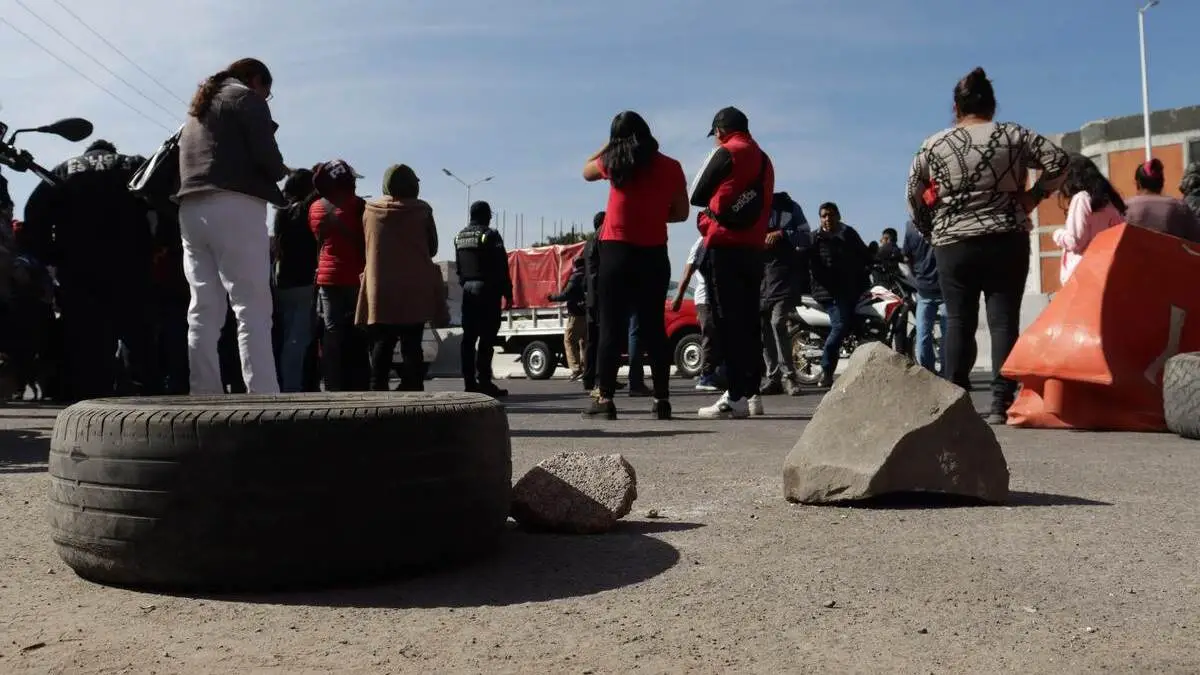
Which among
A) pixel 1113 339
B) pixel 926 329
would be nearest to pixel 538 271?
pixel 926 329

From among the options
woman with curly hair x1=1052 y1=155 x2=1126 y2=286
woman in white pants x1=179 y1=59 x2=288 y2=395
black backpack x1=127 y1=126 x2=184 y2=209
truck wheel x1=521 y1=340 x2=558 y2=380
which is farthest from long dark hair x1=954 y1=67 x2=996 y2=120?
truck wheel x1=521 y1=340 x2=558 y2=380

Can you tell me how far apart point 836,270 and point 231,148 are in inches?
308

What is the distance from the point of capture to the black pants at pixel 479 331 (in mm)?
10797

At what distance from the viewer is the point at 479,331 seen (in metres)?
10.9

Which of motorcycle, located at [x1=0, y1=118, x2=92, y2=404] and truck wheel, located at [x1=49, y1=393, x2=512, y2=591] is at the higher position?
motorcycle, located at [x1=0, y1=118, x2=92, y2=404]

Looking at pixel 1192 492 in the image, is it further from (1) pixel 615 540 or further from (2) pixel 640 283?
(2) pixel 640 283

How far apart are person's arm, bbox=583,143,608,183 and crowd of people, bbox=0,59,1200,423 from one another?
2 centimetres

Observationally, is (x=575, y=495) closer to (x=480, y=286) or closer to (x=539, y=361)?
(x=480, y=286)

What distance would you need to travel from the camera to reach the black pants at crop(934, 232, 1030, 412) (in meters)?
6.66

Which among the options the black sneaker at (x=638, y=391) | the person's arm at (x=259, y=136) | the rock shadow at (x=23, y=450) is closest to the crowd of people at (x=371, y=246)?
the person's arm at (x=259, y=136)

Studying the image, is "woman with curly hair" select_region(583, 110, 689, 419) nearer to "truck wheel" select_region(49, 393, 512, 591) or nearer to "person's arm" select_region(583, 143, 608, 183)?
"person's arm" select_region(583, 143, 608, 183)

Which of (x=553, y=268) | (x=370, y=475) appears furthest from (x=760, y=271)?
(x=553, y=268)

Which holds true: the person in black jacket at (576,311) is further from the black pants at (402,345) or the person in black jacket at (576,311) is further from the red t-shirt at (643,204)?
the red t-shirt at (643,204)

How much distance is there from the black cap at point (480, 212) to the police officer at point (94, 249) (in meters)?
4.24
